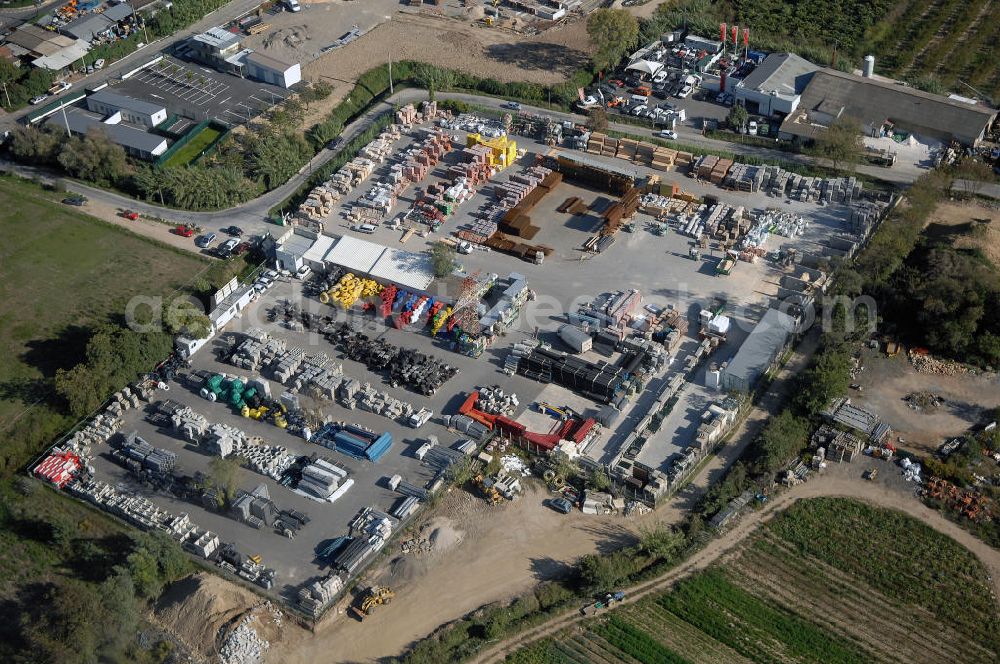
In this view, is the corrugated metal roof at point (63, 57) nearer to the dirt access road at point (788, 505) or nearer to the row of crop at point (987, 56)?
the dirt access road at point (788, 505)

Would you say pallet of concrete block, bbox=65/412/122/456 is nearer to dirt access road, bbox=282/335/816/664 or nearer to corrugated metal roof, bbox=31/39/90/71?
dirt access road, bbox=282/335/816/664

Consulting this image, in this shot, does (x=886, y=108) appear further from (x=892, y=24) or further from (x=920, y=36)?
(x=892, y=24)

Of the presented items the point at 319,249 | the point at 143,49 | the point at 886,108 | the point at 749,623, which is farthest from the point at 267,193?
the point at 886,108

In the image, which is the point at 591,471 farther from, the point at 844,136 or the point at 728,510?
the point at 844,136

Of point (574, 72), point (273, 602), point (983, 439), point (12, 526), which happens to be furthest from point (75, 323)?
point (983, 439)

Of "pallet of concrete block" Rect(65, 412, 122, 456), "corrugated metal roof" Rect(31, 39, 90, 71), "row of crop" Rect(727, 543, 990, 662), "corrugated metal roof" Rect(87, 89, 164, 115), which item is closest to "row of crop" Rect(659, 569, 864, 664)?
"row of crop" Rect(727, 543, 990, 662)
